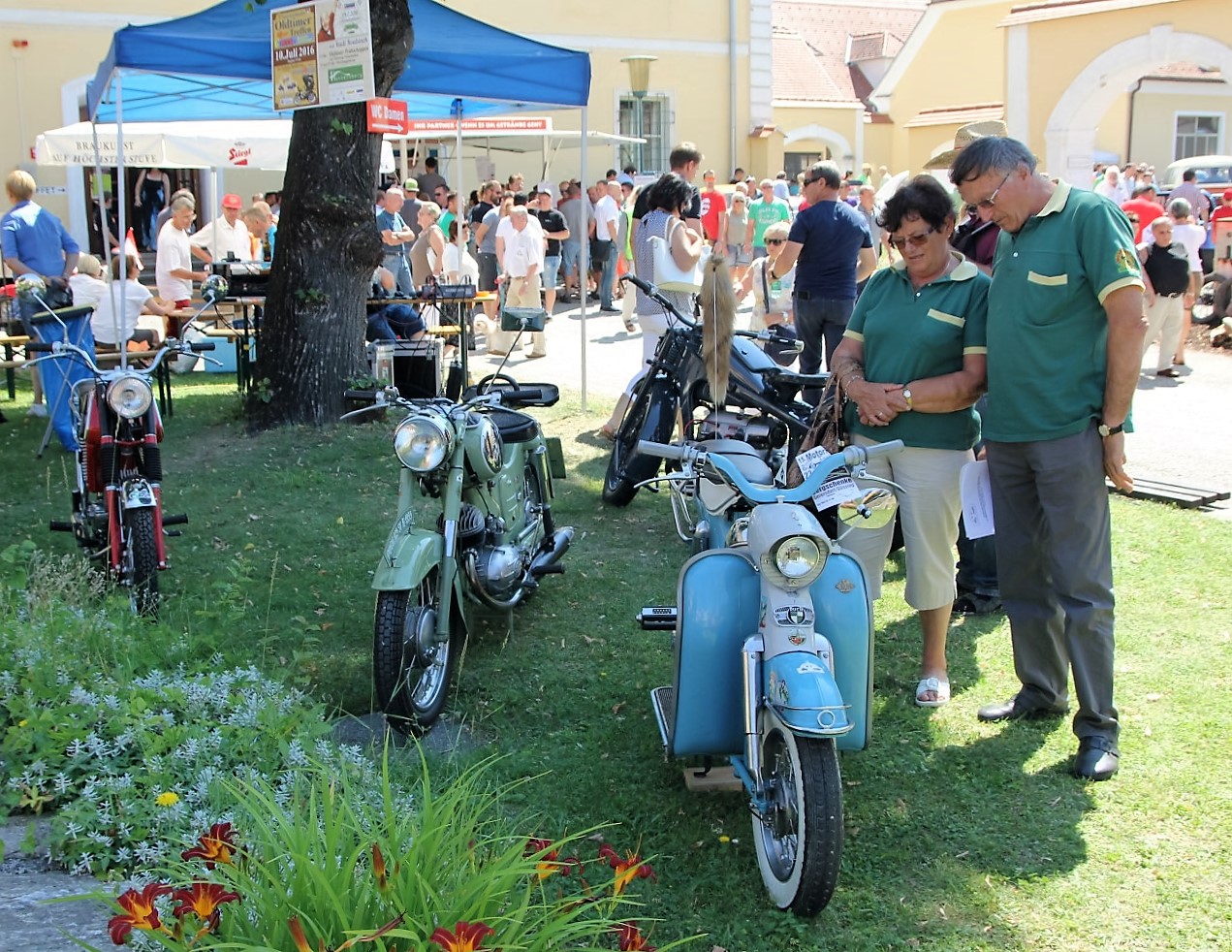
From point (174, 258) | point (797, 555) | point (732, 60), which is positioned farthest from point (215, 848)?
point (732, 60)

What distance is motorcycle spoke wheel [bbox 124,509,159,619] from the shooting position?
5.39 metres

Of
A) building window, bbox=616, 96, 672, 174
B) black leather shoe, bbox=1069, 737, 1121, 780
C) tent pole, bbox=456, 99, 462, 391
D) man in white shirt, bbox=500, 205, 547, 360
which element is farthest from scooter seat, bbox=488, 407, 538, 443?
building window, bbox=616, 96, 672, 174

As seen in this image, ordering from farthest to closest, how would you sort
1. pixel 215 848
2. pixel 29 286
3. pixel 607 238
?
1. pixel 607 238
2. pixel 29 286
3. pixel 215 848

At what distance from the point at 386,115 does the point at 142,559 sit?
4.28 meters

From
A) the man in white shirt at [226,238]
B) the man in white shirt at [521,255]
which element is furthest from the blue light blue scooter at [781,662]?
the man in white shirt at [226,238]

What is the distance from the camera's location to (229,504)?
24.3 feet

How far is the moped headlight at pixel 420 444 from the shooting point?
14.3ft

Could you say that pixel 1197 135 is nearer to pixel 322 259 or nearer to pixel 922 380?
pixel 322 259

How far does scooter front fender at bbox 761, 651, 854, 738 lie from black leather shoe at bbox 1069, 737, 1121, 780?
122 cm

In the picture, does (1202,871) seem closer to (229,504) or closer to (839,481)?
(839,481)

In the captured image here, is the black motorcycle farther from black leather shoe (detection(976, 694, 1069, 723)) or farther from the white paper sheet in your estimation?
black leather shoe (detection(976, 694, 1069, 723))

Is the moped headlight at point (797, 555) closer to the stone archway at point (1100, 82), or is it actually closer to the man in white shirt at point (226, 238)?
the man in white shirt at point (226, 238)

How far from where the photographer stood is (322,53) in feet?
26.7

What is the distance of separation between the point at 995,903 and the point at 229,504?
5327mm
